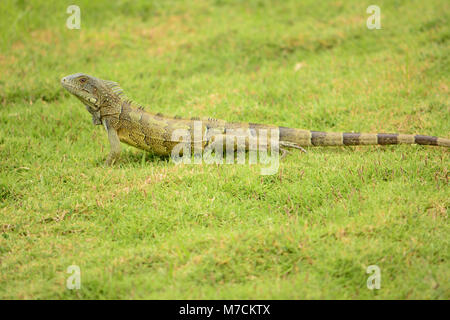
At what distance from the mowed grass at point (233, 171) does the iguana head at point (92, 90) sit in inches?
29.9

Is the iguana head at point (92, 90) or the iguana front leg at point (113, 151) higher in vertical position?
the iguana head at point (92, 90)

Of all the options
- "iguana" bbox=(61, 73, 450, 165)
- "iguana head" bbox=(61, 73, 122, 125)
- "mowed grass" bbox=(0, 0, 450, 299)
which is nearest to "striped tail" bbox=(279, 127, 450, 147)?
"iguana" bbox=(61, 73, 450, 165)

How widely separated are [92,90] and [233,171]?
251cm

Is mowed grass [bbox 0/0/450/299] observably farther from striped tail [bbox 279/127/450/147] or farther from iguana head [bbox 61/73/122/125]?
iguana head [bbox 61/73/122/125]

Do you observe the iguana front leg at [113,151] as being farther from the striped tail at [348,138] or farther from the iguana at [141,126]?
the striped tail at [348,138]

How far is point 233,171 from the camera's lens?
6.22 meters

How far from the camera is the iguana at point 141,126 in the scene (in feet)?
22.4

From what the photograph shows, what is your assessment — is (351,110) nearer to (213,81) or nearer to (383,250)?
(213,81)

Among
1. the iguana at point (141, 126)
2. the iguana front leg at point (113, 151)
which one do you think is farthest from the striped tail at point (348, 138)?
the iguana front leg at point (113, 151)

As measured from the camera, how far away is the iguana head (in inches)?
267

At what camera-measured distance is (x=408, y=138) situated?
21.2 feet

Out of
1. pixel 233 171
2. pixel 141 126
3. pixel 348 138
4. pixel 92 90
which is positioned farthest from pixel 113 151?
pixel 348 138

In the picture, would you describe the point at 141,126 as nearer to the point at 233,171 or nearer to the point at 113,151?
the point at 113,151
